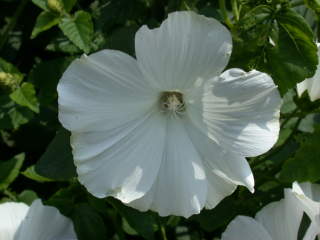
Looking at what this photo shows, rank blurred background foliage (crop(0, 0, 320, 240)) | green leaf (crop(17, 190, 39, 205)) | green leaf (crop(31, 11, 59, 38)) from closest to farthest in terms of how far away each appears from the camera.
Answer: blurred background foliage (crop(0, 0, 320, 240)) < green leaf (crop(31, 11, 59, 38)) < green leaf (crop(17, 190, 39, 205))

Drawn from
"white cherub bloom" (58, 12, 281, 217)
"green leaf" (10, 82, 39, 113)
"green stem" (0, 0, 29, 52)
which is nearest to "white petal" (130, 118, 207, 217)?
"white cherub bloom" (58, 12, 281, 217)

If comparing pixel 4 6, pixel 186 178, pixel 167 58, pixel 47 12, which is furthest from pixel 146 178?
pixel 4 6

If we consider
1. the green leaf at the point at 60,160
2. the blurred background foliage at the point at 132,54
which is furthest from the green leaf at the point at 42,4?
the green leaf at the point at 60,160

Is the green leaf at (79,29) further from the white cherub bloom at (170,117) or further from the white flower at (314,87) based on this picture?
the white flower at (314,87)

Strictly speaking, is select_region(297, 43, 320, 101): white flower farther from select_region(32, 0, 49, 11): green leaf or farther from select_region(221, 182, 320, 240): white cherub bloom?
select_region(32, 0, 49, 11): green leaf

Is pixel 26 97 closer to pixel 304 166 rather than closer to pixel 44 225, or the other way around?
pixel 44 225

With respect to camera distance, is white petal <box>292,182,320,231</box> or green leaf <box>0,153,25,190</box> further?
green leaf <box>0,153,25,190</box>

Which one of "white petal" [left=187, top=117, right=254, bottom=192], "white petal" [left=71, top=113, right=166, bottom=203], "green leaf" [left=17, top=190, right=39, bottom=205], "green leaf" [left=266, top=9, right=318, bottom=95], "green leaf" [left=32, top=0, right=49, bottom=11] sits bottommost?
"green leaf" [left=17, top=190, right=39, bottom=205]
